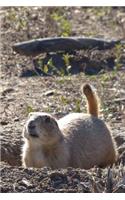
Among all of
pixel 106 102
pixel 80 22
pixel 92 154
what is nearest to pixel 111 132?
pixel 92 154

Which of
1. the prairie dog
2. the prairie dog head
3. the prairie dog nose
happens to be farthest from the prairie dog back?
the prairie dog nose

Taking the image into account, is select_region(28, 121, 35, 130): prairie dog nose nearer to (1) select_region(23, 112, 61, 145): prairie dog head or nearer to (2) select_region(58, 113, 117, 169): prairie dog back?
(1) select_region(23, 112, 61, 145): prairie dog head

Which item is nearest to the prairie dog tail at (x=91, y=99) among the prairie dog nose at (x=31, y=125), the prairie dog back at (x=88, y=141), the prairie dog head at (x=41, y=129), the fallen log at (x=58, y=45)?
the prairie dog back at (x=88, y=141)

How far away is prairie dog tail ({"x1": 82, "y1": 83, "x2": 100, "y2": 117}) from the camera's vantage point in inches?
252

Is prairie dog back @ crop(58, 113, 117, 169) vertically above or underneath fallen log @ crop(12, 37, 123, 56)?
underneath

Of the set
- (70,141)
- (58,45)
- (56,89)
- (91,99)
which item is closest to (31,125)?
(70,141)

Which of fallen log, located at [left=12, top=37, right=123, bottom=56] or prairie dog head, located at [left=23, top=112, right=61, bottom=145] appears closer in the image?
prairie dog head, located at [left=23, top=112, right=61, bottom=145]

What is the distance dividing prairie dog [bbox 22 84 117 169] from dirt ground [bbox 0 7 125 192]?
196 mm

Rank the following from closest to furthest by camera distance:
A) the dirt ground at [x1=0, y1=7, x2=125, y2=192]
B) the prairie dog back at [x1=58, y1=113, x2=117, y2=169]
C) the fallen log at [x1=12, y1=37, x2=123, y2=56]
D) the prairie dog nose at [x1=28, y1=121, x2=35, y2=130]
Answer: the dirt ground at [x1=0, y1=7, x2=125, y2=192] → the prairie dog nose at [x1=28, y1=121, x2=35, y2=130] → the prairie dog back at [x1=58, y1=113, x2=117, y2=169] → the fallen log at [x1=12, y1=37, x2=123, y2=56]

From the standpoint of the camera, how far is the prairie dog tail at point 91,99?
640 cm

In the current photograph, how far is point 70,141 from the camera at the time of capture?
20.6 feet

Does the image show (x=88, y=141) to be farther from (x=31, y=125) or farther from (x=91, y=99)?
(x=31, y=125)

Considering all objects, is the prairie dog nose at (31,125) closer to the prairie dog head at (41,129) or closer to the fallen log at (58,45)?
the prairie dog head at (41,129)

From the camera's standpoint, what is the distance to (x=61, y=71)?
311 inches
